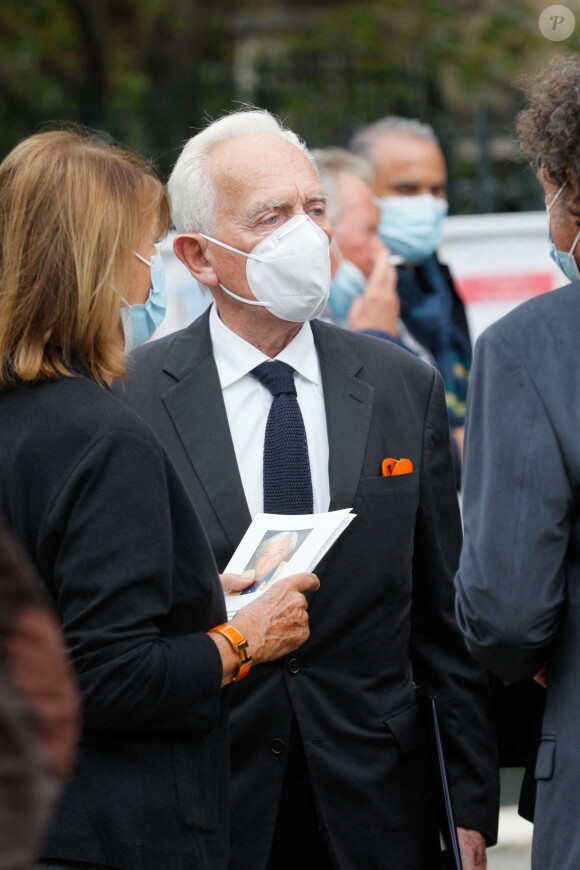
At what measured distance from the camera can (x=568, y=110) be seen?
6.56 feet

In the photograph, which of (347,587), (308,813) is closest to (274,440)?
(347,587)

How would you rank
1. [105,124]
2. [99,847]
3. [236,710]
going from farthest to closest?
[105,124]
[236,710]
[99,847]

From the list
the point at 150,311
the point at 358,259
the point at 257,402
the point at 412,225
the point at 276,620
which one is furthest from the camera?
the point at 412,225

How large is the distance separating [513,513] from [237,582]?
2.17ft

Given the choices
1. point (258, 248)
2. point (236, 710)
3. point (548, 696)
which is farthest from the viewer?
point (258, 248)

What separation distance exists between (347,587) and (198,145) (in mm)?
1250

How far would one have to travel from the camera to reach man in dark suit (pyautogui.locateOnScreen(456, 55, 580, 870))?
1837mm

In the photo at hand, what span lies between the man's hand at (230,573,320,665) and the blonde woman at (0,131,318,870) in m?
0.04

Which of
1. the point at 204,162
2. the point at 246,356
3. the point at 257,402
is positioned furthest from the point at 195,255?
the point at 257,402

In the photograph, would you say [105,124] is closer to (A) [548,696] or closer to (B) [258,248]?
(B) [258,248]

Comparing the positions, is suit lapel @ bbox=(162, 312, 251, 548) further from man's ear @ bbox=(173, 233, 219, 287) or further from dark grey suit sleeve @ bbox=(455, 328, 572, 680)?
dark grey suit sleeve @ bbox=(455, 328, 572, 680)

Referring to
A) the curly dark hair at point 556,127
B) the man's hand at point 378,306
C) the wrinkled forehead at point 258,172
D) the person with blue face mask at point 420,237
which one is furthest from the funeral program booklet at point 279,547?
the man's hand at point 378,306

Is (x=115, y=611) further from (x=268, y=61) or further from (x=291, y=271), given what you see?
(x=268, y=61)

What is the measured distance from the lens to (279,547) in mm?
2293
